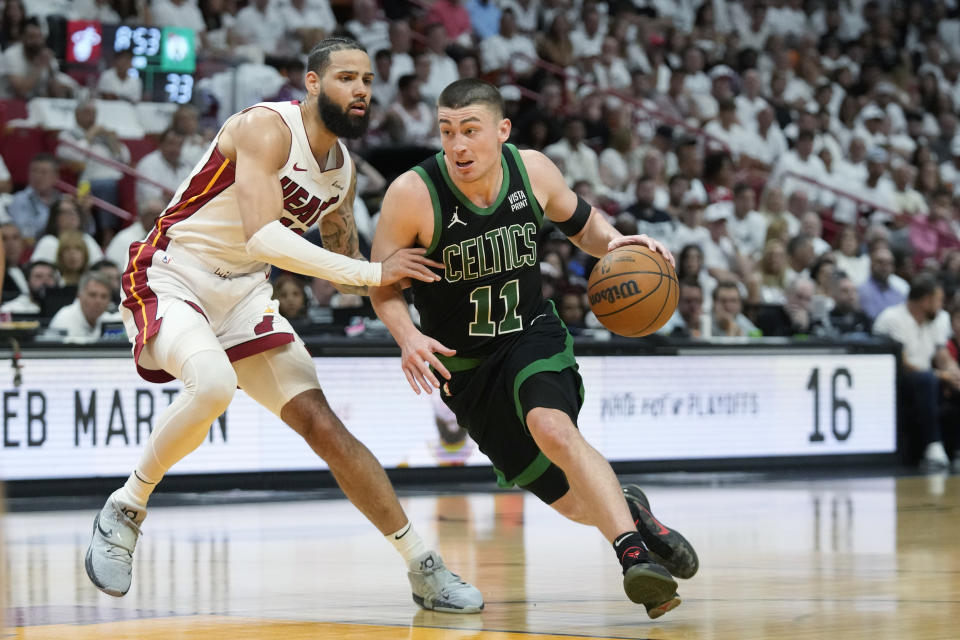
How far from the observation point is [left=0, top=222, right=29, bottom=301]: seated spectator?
9781 millimetres

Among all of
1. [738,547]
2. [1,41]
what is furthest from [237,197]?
[1,41]

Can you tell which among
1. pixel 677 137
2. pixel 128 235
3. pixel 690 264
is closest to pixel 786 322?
pixel 690 264

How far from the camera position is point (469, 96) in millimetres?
4699

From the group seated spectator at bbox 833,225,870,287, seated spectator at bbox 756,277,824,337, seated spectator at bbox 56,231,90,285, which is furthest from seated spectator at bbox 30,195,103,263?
seated spectator at bbox 833,225,870,287

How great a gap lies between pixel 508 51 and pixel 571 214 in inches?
433

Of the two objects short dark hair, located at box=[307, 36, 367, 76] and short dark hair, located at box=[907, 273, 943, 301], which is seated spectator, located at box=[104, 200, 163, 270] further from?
short dark hair, located at box=[907, 273, 943, 301]

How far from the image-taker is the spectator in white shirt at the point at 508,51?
15.6 m

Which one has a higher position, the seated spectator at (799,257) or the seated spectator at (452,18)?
the seated spectator at (452,18)

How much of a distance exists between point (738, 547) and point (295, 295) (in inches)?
170

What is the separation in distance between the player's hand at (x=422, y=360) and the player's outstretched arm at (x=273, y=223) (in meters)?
0.21

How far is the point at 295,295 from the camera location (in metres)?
9.91

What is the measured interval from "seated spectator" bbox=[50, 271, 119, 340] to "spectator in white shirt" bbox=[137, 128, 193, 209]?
8.44ft

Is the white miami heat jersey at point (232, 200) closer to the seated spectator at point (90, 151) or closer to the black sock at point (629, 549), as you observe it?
the black sock at point (629, 549)

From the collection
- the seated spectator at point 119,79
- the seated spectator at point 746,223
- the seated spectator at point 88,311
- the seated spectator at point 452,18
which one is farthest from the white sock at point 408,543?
the seated spectator at point 452,18
